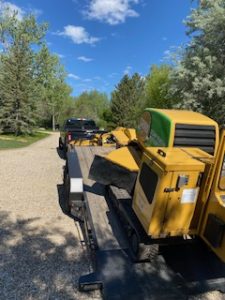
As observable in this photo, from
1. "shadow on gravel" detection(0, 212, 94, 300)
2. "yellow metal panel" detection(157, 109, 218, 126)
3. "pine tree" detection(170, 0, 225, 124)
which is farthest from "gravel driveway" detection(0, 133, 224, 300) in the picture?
"pine tree" detection(170, 0, 225, 124)

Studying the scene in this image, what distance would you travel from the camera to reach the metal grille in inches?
171

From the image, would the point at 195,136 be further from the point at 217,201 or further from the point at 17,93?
the point at 17,93

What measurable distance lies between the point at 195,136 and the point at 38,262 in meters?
3.08

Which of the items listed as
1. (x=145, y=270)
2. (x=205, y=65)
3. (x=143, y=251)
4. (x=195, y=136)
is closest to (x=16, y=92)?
(x=205, y=65)

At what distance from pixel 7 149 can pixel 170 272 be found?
1249cm

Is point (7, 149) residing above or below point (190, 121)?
below

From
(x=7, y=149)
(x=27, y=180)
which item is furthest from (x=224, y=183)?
(x=7, y=149)

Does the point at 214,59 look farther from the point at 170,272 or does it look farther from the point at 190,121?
the point at 170,272

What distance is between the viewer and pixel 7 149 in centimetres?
1398

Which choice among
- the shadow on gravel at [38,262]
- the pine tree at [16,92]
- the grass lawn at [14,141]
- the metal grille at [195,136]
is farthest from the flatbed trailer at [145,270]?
the pine tree at [16,92]

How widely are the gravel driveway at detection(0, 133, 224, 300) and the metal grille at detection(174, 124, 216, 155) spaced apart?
213 cm

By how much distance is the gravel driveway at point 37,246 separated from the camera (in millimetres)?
3404

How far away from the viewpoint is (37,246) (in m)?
4.38

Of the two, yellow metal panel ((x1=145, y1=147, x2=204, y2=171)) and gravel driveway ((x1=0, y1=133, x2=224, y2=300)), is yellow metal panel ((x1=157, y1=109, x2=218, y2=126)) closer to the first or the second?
yellow metal panel ((x1=145, y1=147, x2=204, y2=171))
